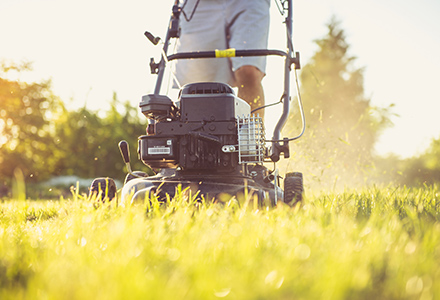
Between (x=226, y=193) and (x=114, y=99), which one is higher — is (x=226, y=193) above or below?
below

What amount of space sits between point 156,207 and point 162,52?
4.50 feet

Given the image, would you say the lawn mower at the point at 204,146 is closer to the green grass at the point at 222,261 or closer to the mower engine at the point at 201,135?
the mower engine at the point at 201,135

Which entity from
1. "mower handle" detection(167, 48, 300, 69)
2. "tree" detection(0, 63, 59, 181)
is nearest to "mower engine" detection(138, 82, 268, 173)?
"mower handle" detection(167, 48, 300, 69)

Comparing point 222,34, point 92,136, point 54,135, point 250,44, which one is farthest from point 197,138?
point 54,135

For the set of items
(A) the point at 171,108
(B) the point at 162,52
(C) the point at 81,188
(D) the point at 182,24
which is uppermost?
(D) the point at 182,24

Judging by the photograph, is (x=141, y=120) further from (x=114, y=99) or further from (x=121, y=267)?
(x=121, y=267)

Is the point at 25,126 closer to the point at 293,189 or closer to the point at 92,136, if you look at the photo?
the point at 92,136

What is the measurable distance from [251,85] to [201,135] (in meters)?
1.00

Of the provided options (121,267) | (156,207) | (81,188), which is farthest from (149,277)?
(81,188)

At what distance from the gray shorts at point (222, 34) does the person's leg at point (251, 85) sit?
0.04 metres

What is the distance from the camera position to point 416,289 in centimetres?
74

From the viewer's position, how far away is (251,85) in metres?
2.90

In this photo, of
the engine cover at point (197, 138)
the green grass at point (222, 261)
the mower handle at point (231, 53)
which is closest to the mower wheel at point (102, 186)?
the engine cover at point (197, 138)

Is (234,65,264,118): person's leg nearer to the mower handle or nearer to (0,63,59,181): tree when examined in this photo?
the mower handle
